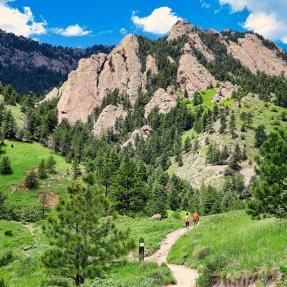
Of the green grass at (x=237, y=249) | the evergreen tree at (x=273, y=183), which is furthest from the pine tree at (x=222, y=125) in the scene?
the evergreen tree at (x=273, y=183)

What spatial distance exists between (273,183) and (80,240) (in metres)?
11.8

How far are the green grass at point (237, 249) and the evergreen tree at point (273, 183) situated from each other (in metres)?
1.04

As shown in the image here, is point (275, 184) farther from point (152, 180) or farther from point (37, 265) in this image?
point (152, 180)

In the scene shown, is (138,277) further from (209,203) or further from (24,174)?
(24,174)

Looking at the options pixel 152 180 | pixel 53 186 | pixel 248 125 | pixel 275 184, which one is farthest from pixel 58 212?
pixel 248 125

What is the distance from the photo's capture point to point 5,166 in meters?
118

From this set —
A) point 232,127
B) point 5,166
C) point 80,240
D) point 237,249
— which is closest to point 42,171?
point 5,166

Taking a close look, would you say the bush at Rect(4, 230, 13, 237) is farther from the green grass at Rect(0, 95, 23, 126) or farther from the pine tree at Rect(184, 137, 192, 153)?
the pine tree at Rect(184, 137, 192, 153)

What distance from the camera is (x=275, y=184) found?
22.2m

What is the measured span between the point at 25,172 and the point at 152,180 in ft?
150

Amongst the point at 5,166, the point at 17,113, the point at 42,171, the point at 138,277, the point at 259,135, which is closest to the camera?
the point at 138,277

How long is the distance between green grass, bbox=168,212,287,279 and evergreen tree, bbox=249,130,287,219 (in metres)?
1.04

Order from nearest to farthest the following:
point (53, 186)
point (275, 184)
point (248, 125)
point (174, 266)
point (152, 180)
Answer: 1. point (275, 184)
2. point (174, 266)
3. point (53, 186)
4. point (152, 180)
5. point (248, 125)

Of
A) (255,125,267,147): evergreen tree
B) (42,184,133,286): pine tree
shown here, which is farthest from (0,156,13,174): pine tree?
(42,184,133,286): pine tree
